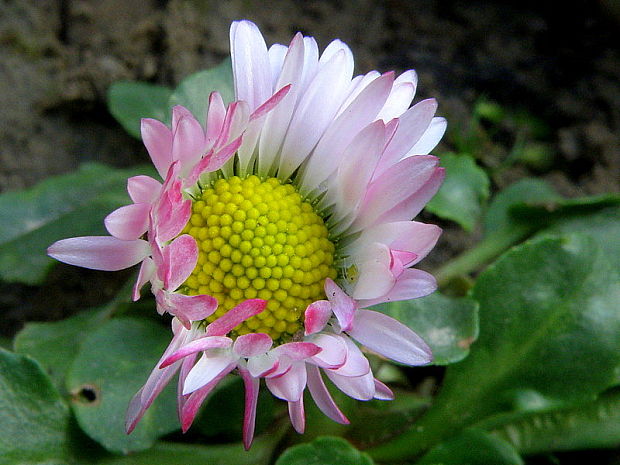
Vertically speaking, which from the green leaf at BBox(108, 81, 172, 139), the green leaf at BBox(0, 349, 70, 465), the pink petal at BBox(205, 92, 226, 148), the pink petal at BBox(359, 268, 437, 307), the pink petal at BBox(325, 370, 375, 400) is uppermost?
the pink petal at BBox(205, 92, 226, 148)

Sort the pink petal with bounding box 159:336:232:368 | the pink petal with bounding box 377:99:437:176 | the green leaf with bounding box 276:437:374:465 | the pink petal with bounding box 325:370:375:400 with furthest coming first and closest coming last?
1. the green leaf with bounding box 276:437:374:465
2. the pink petal with bounding box 377:99:437:176
3. the pink petal with bounding box 325:370:375:400
4. the pink petal with bounding box 159:336:232:368

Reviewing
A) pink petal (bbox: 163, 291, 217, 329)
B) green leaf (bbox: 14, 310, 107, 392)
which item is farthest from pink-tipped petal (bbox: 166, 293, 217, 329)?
green leaf (bbox: 14, 310, 107, 392)

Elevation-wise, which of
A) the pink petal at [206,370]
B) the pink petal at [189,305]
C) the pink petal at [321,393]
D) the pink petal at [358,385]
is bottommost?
the pink petal at [321,393]

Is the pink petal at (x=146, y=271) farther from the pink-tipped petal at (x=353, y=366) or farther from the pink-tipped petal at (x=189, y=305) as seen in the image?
the pink-tipped petal at (x=353, y=366)

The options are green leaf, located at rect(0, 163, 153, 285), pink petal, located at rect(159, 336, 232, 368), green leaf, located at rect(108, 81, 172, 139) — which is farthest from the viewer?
green leaf, located at rect(108, 81, 172, 139)

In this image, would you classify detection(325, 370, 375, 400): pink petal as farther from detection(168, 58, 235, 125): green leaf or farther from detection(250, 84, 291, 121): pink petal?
detection(168, 58, 235, 125): green leaf

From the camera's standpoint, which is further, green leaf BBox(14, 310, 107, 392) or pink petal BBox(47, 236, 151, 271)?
green leaf BBox(14, 310, 107, 392)

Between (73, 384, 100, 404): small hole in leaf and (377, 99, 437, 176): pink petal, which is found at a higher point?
(377, 99, 437, 176): pink petal

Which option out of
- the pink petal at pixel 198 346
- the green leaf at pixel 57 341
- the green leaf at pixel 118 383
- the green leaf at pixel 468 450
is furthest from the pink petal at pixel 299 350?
the green leaf at pixel 57 341

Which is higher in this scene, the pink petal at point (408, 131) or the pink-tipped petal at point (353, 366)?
the pink petal at point (408, 131)
